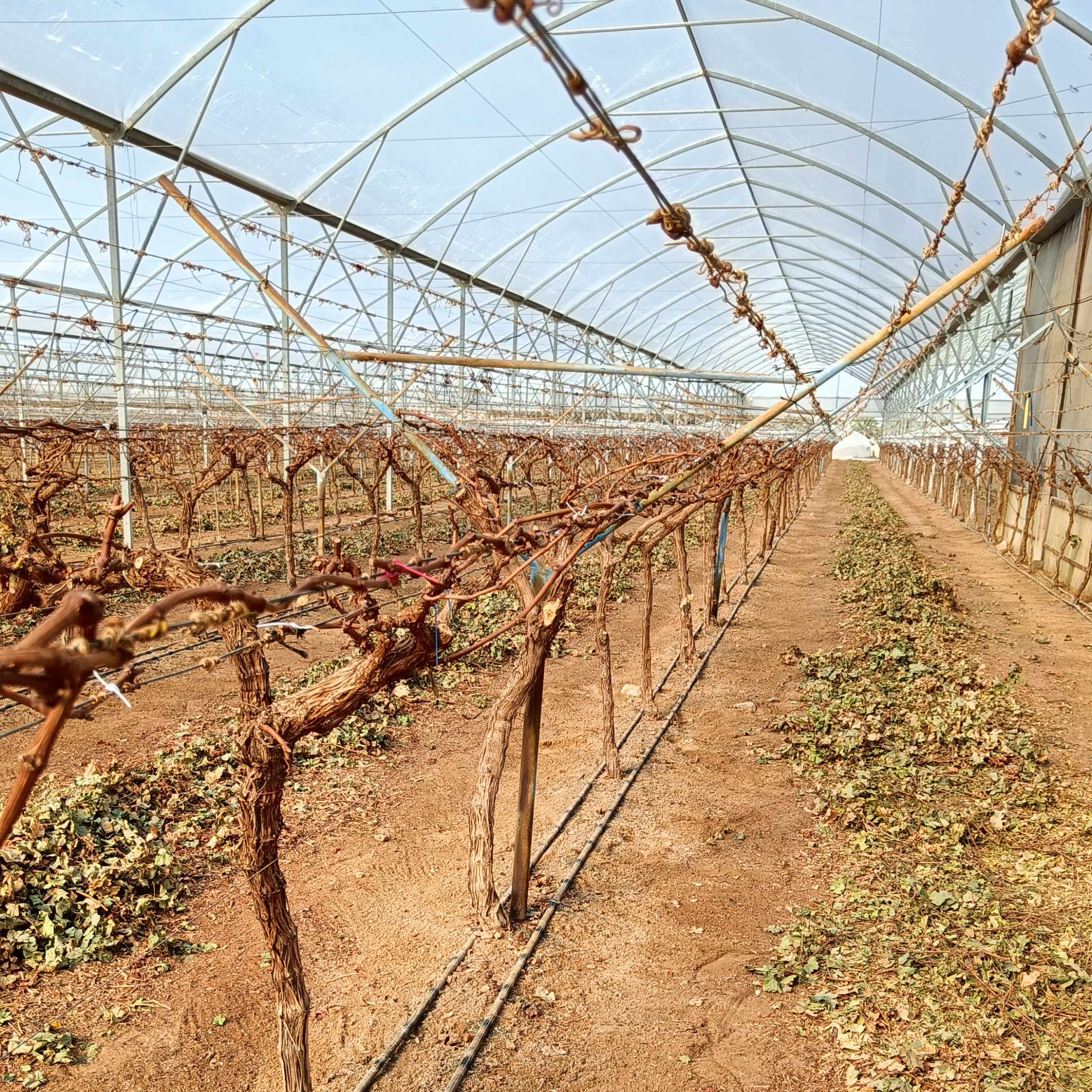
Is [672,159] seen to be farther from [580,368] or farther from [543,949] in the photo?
[543,949]

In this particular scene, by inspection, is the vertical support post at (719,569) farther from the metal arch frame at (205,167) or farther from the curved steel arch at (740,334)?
the curved steel arch at (740,334)

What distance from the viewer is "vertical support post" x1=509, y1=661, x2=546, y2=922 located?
5617 millimetres

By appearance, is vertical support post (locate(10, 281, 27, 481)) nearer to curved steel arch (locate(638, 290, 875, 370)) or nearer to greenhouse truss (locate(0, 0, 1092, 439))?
greenhouse truss (locate(0, 0, 1092, 439))

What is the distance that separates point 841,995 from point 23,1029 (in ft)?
14.6

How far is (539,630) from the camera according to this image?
18.5ft

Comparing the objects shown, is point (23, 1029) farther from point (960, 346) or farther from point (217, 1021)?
point (960, 346)

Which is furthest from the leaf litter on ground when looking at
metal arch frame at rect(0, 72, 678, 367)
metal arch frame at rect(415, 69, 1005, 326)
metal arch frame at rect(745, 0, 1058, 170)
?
metal arch frame at rect(0, 72, 678, 367)

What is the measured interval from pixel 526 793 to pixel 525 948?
923mm

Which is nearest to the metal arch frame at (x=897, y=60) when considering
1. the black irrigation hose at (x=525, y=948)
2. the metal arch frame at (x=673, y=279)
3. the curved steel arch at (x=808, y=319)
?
the black irrigation hose at (x=525, y=948)

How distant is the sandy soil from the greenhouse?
3 cm

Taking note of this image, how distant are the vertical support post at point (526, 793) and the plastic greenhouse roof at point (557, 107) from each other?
6.89m

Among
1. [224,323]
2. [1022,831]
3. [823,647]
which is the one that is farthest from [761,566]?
[224,323]

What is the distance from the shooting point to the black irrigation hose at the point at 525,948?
14.3 feet

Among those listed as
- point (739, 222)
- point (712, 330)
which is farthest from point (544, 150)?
point (712, 330)
